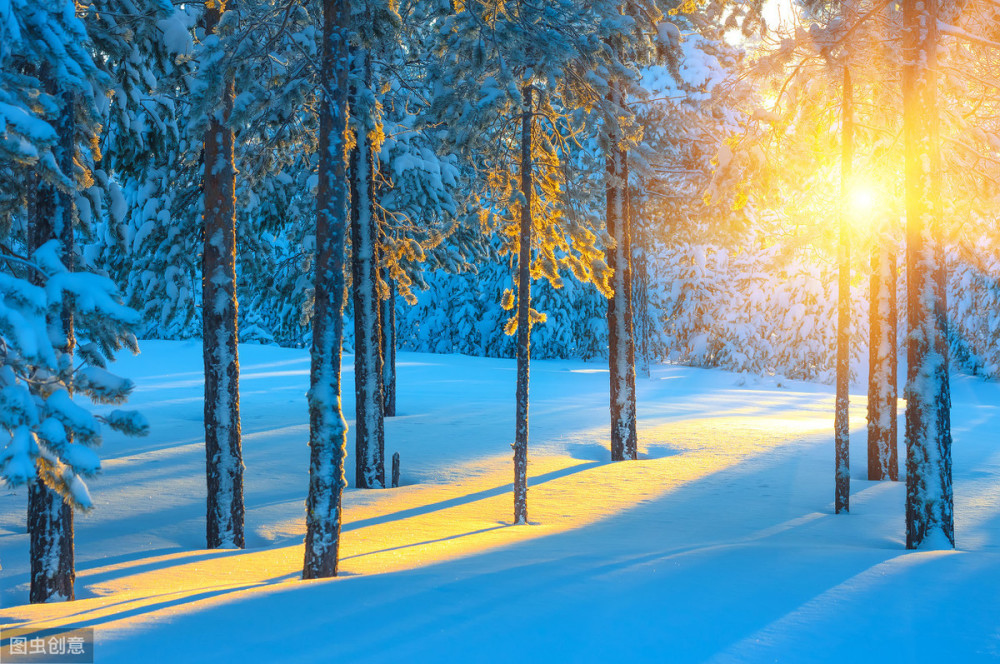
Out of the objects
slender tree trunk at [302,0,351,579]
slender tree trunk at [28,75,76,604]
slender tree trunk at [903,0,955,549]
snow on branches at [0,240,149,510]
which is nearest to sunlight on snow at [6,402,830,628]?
slender tree trunk at [28,75,76,604]

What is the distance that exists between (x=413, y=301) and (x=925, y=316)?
9.25 m

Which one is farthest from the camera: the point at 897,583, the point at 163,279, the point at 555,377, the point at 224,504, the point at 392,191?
the point at 555,377

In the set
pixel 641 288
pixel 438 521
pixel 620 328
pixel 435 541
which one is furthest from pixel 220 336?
pixel 641 288

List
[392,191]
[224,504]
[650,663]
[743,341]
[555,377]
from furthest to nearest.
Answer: [743,341] → [555,377] → [392,191] → [224,504] → [650,663]

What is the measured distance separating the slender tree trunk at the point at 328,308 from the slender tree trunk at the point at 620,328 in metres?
7.95

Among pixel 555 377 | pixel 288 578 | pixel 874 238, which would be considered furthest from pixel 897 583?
pixel 555 377

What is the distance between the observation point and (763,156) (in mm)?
10703

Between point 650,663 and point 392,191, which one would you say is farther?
point 392,191

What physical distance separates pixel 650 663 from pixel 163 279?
41.4ft

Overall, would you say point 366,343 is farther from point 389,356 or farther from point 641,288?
point 641,288

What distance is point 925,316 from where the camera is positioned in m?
8.19

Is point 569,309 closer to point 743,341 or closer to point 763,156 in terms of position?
point 743,341

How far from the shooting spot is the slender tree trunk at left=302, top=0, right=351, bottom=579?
7082 mm

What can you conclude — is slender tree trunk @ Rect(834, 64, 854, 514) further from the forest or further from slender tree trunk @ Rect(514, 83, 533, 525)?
slender tree trunk @ Rect(514, 83, 533, 525)
